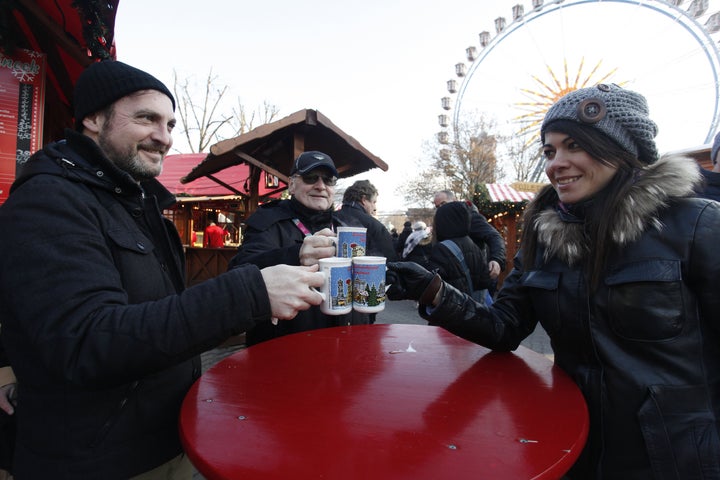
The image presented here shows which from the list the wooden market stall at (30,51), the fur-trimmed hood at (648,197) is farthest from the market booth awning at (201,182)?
the fur-trimmed hood at (648,197)

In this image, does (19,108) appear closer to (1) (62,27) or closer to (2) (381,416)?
(1) (62,27)

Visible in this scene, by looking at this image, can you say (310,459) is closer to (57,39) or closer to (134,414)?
(134,414)

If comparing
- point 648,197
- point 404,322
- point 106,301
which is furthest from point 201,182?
point 648,197

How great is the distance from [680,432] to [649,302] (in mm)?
406

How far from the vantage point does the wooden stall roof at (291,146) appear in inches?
191

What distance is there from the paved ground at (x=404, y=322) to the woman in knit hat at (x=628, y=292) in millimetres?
2762

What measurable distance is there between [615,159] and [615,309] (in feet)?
1.97

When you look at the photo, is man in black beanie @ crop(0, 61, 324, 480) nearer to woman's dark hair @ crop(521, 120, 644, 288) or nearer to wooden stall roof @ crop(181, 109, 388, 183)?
woman's dark hair @ crop(521, 120, 644, 288)

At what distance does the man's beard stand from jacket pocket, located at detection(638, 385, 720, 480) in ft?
6.46

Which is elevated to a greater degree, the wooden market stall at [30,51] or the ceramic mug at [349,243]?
the wooden market stall at [30,51]

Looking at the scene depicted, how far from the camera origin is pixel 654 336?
1191 millimetres

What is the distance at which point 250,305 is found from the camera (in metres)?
0.99

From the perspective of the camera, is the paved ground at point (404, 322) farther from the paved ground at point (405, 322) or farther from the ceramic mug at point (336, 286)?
the ceramic mug at point (336, 286)

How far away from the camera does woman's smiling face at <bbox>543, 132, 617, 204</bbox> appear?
145 cm
